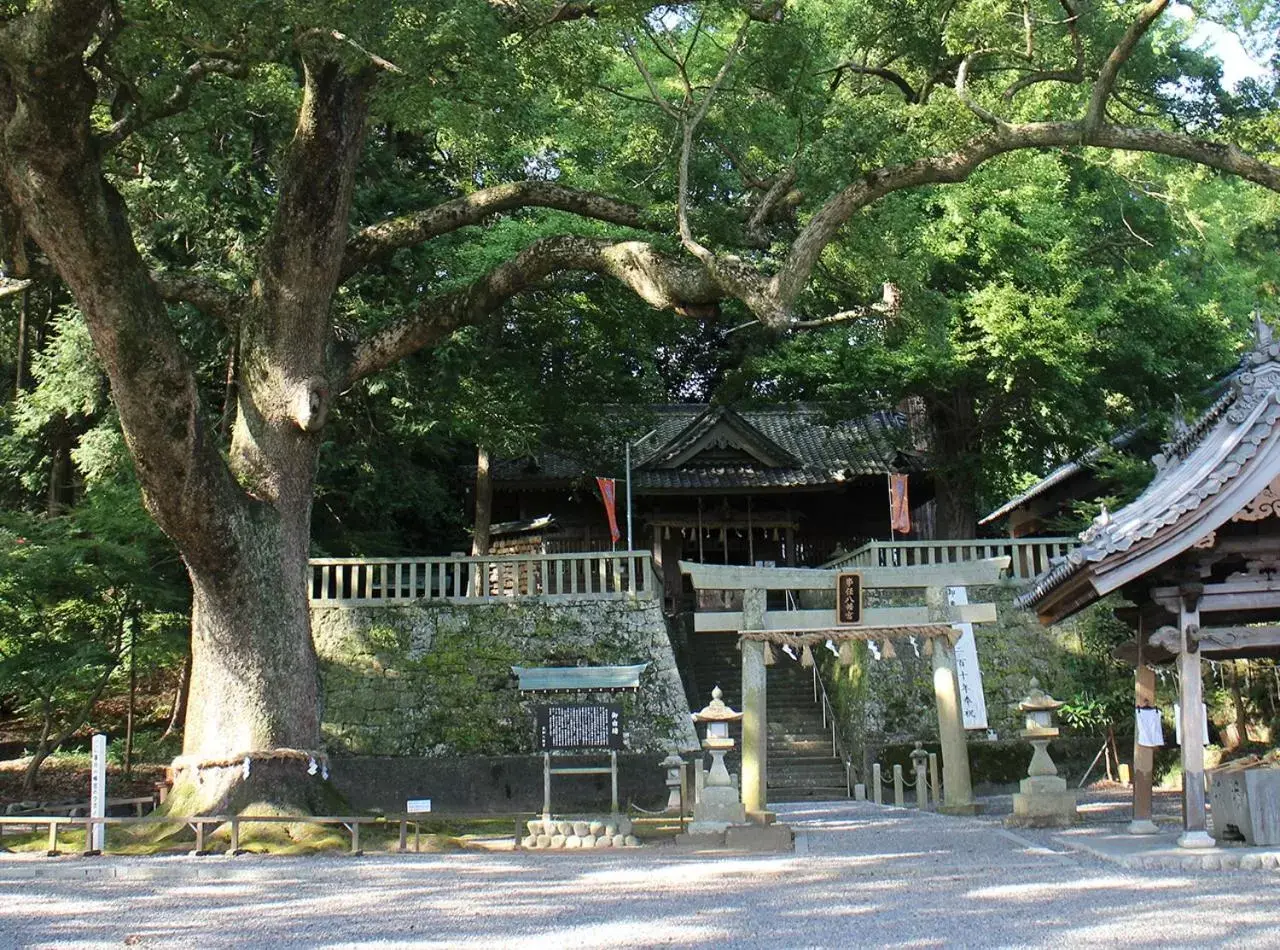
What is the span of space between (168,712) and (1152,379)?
18830 millimetres

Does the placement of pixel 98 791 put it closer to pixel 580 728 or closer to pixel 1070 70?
pixel 580 728

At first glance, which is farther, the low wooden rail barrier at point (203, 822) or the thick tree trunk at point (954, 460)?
the thick tree trunk at point (954, 460)

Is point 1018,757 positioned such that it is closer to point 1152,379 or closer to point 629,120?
point 1152,379

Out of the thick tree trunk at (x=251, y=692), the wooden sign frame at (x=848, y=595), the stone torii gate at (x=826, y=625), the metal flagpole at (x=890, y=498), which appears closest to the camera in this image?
the thick tree trunk at (x=251, y=692)

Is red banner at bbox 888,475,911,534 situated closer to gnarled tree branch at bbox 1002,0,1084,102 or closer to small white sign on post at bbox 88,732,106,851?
gnarled tree branch at bbox 1002,0,1084,102

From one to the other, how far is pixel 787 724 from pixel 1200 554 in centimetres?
1131

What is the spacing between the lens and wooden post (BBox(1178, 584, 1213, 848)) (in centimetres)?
833

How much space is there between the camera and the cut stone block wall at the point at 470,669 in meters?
16.6

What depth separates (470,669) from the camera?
17.1 meters

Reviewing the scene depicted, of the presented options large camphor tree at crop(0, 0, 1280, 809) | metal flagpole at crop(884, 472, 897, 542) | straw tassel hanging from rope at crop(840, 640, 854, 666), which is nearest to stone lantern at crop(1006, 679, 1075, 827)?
straw tassel hanging from rope at crop(840, 640, 854, 666)

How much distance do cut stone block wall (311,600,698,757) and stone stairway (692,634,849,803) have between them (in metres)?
1.71

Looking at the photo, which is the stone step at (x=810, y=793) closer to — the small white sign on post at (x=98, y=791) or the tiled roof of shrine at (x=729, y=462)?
the tiled roof of shrine at (x=729, y=462)

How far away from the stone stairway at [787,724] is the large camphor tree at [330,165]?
314 inches

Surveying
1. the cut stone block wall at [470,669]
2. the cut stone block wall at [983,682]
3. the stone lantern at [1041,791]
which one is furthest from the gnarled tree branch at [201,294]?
the cut stone block wall at [983,682]
